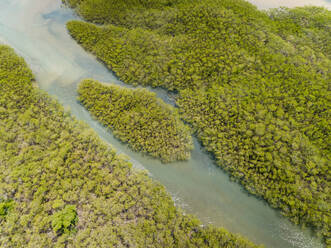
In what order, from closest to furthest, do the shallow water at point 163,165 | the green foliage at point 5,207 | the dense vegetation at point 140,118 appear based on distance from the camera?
the green foliage at point 5,207 → the shallow water at point 163,165 → the dense vegetation at point 140,118

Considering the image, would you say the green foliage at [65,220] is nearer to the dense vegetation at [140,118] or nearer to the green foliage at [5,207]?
the green foliage at [5,207]

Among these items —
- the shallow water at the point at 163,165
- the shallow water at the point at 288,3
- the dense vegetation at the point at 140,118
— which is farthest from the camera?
the shallow water at the point at 288,3

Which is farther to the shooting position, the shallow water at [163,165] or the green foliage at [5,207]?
the shallow water at [163,165]

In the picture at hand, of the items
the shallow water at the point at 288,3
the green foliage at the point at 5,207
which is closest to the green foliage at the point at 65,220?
the green foliage at the point at 5,207

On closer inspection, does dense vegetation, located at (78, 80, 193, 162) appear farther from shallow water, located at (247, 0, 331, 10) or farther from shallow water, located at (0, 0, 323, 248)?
shallow water, located at (247, 0, 331, 10)

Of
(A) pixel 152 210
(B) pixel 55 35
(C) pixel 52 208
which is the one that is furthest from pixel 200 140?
(B) pixel 55 35

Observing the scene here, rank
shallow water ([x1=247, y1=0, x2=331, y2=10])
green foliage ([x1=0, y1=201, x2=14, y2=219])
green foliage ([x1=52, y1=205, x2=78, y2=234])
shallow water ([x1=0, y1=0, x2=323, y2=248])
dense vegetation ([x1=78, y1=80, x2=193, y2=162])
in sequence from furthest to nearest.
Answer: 1. shallow water ([x1=247, y1=0, x2=331, y2=10])
2. dense vegetation ([x1=78, y1=80, x2=193, y2=162])
3. shallow water ([x1=0, y1=0, x2=323, y2=248])
4. green foliage ([x1=0, y1=201, x2=14, y2=219])
5. green foliage ([x1=52, y1=205, x2=78, y2=234])

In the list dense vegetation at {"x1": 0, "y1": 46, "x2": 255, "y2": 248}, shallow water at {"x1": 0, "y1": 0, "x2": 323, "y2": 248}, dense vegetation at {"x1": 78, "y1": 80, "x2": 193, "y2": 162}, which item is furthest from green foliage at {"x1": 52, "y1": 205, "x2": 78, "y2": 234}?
dense vegetation at {"x1": 78, "y1": 80, "x2": 193, "y2": 162}
